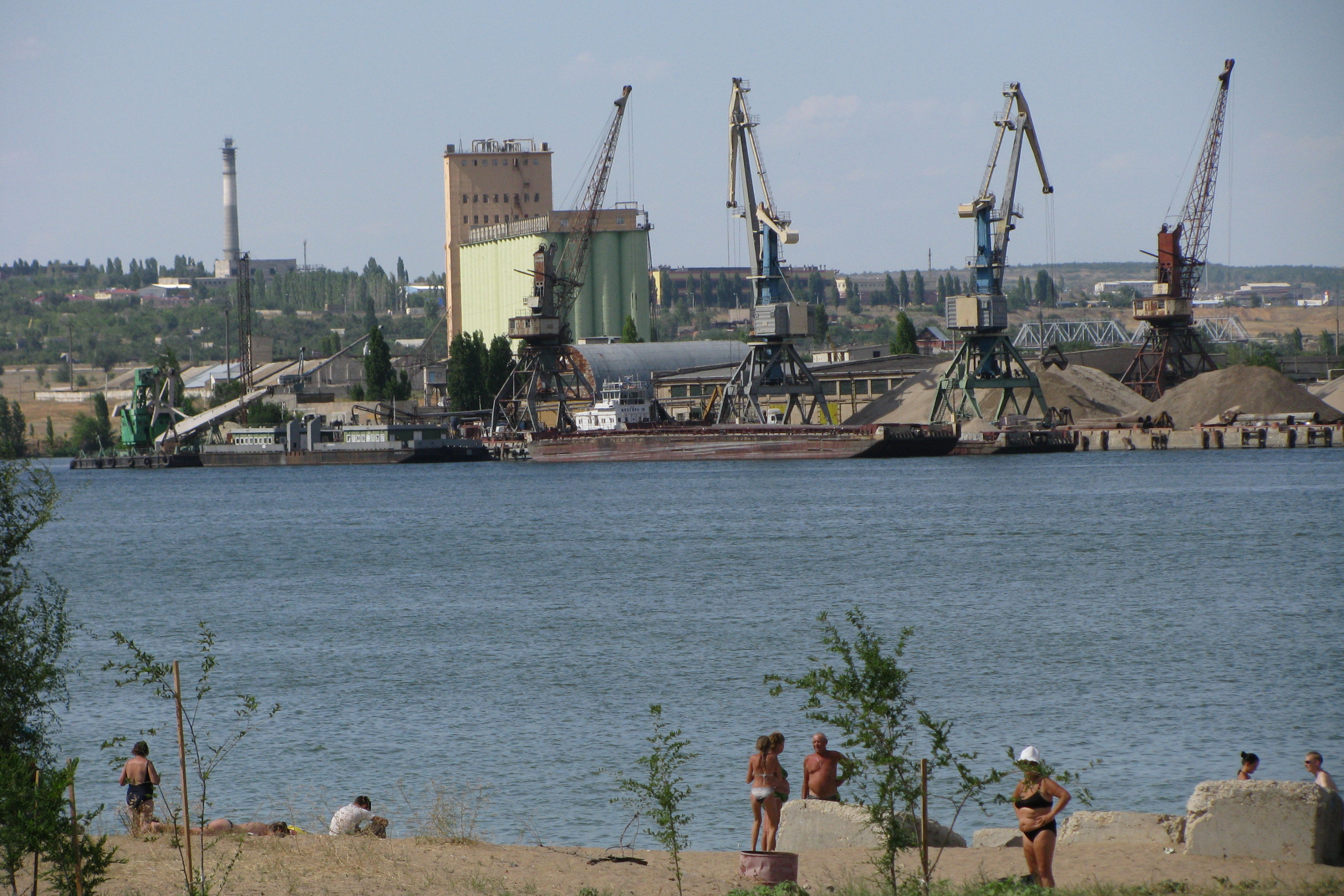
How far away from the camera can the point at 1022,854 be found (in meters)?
13.4

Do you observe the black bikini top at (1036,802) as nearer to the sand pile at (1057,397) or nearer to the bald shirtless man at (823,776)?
the bald shirtless man at (823,776)

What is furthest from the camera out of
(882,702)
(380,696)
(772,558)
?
(772,558)

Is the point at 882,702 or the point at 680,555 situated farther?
the point at 680,555

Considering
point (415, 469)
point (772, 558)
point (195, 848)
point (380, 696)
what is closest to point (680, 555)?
point (772, 558)

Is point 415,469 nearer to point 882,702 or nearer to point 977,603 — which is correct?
point 977,603

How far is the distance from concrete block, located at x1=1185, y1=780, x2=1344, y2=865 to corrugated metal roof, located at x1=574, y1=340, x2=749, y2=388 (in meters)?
103

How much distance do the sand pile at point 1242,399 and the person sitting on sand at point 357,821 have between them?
86.3 m

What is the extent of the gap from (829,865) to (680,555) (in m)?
32.0

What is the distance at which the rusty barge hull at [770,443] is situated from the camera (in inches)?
3565

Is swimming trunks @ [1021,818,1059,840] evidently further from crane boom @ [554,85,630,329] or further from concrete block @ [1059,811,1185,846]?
crane boom @ [554,85,630,329]

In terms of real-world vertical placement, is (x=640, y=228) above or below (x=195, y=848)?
above

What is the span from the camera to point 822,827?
1360 centimetres

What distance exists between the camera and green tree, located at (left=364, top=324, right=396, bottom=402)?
123 m

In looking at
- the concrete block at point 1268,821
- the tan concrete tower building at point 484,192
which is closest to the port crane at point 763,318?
the tan concrete tower building at point 484,192
